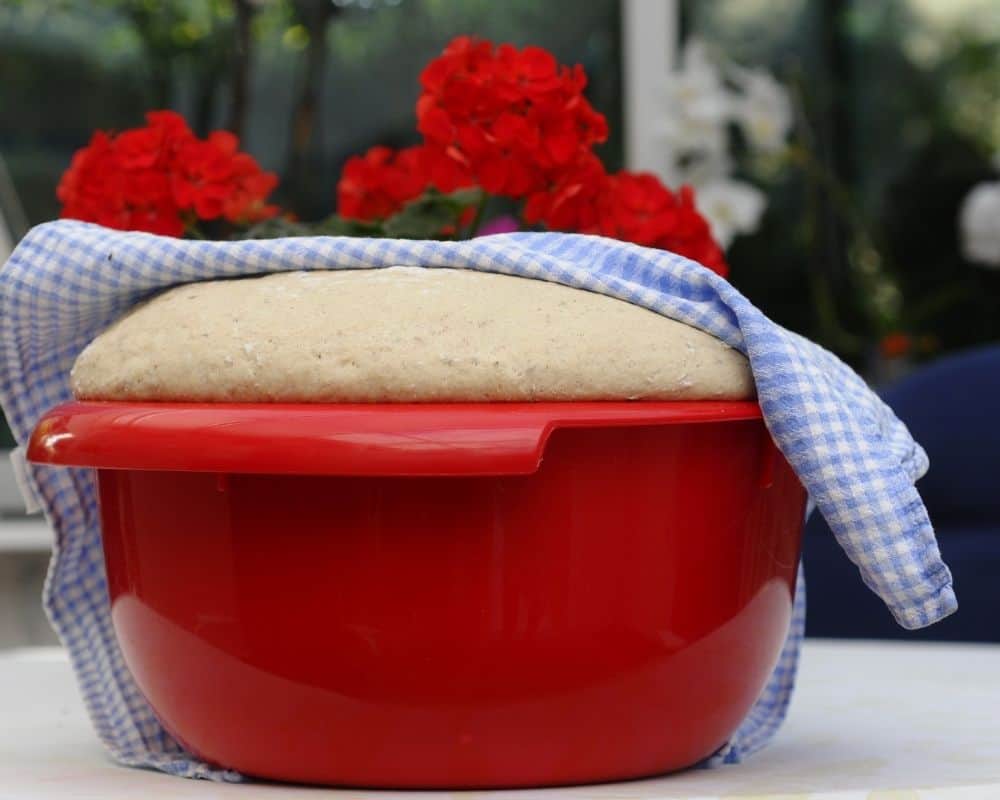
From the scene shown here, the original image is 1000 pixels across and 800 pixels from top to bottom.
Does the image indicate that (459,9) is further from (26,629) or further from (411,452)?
(411,452)

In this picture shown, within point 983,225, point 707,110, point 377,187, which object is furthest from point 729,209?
point 377,187

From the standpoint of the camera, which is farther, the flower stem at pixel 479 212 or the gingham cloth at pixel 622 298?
the flower stem at pixel 479 212

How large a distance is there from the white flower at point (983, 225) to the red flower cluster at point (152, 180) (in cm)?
219

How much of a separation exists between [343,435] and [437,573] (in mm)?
96

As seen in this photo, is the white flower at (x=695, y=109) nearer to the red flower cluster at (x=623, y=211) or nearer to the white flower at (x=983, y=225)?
the white flower at (x=983, y=225)

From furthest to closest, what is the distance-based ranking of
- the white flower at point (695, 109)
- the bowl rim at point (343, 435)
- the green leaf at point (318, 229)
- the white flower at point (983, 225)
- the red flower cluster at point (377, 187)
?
the white flower at point (983, 225) < the white flower at point (695, 109) < the red flower cluster at point (377, 187) < the green leaf at point (318, 229) < the bowl rim at point (343, 435)

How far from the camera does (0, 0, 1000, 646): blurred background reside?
2.92 metres

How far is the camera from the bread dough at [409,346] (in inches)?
27.4

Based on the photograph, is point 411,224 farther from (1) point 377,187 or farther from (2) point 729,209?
(2) point 729,209

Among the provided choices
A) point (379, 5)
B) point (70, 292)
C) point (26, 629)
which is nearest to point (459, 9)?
point (379, 5)

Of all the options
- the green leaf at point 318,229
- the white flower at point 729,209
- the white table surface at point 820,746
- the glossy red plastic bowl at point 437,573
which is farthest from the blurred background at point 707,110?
the glossy red plastic bowl at point 437,573

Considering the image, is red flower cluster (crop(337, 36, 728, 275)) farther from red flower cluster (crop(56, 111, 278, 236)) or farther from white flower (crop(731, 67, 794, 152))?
white flower (crop(731, 67, 794, 152))

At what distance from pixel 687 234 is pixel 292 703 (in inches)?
17.0

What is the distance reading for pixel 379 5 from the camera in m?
3.00
